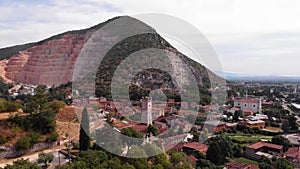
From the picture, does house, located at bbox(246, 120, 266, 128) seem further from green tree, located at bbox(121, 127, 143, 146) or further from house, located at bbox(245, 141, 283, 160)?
green tree, located at bbox(121, 127, 143, 146)

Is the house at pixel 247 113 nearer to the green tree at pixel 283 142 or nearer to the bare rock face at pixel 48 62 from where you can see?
the green tree at pixel 283 142

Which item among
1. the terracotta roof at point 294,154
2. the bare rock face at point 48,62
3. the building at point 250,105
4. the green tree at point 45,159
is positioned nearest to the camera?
the green tree at point 45,159

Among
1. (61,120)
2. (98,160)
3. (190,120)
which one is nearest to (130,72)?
(190,120)

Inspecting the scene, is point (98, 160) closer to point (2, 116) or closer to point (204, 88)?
point (2, 116)

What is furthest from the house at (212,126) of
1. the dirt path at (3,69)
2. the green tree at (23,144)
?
the dirt path at (3,69)

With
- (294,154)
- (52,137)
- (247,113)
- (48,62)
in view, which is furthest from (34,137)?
(48,62)

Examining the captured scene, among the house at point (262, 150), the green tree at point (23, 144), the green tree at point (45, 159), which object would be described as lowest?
the house at point (262, 150)

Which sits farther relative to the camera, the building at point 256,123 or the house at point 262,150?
the building at point 256,123
